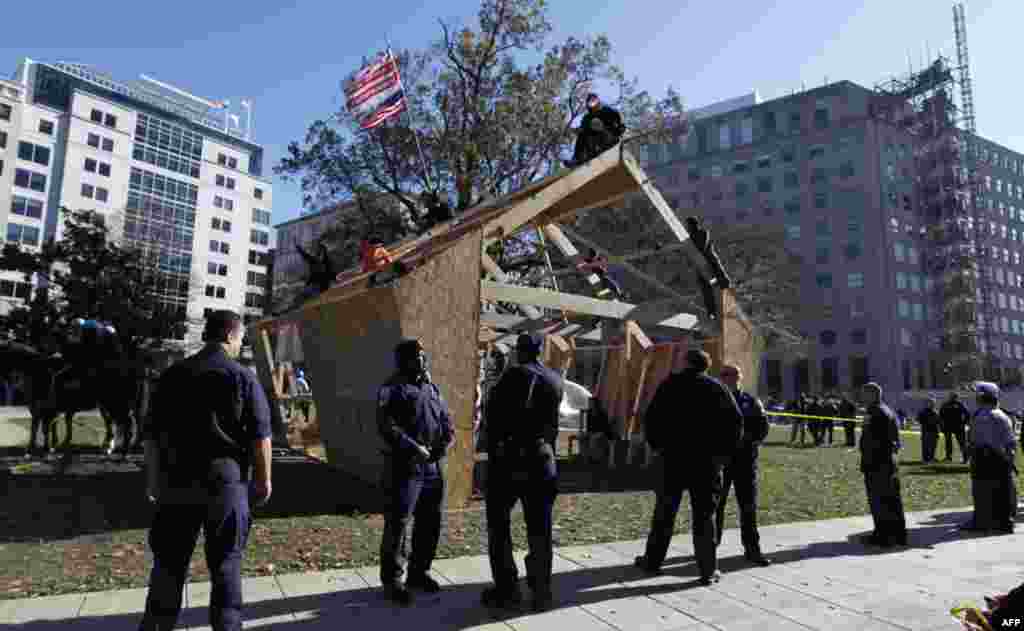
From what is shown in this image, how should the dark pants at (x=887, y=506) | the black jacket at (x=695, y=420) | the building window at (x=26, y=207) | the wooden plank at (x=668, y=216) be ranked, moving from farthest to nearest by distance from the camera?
the building window at (x=26, y=207)
the wooden plank at (x=668, y=216)
the dark pants at (x=887, y=506)
the black jacket at (x=695, y=420)

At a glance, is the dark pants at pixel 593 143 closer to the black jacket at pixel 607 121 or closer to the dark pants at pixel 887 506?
the black jacket at pixel 607 121

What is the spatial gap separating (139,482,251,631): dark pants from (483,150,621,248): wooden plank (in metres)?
5.93

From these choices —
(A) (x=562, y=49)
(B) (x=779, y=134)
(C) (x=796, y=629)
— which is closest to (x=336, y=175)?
(A) (x=562, y=49)

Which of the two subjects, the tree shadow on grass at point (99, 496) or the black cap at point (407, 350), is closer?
the black cap at point (407, 350)

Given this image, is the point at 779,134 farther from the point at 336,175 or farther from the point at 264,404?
the point at 264,404

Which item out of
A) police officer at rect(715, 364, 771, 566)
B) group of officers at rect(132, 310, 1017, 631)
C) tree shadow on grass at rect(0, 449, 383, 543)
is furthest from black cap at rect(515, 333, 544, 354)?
tree shadow on grass at rect(0, 449, 383, 543)

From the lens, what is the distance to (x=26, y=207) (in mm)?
60219

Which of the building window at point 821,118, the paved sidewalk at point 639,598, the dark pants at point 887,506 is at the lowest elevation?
the paved sidewalk at point 639,598

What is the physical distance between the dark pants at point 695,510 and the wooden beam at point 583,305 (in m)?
4.04

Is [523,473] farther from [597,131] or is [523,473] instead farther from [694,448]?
[597,131]

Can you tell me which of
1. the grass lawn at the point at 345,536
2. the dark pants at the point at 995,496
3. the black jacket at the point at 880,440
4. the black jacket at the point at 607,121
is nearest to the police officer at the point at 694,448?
the grass lawn at the point at 345,536

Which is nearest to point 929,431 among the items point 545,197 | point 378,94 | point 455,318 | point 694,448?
point 545,197

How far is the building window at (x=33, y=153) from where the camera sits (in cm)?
6028

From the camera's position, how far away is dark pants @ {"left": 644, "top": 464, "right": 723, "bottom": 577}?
5332 millimetres
